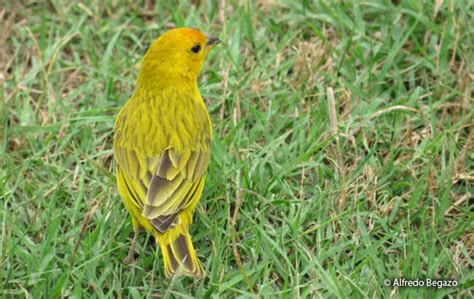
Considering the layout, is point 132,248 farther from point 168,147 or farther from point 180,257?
point 168,147

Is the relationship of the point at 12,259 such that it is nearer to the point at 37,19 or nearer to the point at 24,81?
the point at 24,81

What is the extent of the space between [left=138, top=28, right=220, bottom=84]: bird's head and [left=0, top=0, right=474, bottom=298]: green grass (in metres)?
0.47

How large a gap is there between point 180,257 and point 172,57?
1.35 m

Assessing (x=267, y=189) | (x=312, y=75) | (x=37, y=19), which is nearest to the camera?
(x=267, y=189)

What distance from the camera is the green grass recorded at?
15.8ft

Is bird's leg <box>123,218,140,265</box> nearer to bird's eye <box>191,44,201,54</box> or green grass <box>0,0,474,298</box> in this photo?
green grass <box>0,0,474,298</box>

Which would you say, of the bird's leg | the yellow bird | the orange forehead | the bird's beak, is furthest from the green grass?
the orange forehead

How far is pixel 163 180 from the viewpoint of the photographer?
4.91 meters

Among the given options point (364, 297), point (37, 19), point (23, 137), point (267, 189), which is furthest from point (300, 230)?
point (37, 19)

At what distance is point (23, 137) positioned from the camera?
5.82 m

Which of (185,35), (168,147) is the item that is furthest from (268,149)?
(185,35)

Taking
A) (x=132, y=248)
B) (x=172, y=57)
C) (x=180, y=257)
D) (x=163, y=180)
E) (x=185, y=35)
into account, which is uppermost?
(x=185, y=35)

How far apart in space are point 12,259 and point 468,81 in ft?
9.72

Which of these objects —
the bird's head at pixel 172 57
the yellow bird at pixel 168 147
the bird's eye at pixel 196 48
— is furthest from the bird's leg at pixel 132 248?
the bird's eye at pixel 196 48
